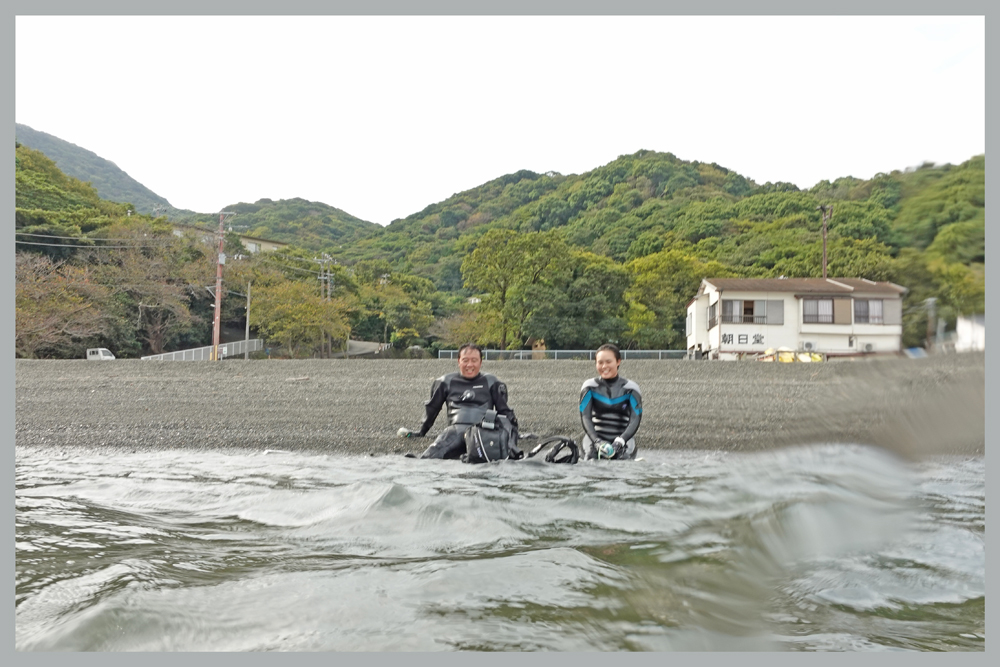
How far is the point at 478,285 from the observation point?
3466 centimetres

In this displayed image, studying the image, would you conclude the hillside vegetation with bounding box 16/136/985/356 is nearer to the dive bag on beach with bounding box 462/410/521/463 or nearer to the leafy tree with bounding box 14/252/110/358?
the leafy tree with bounding box 14/252/110/358

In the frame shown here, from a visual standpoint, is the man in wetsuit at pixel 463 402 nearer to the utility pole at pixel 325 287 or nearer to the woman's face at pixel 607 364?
the woman's face at pixel 607 364

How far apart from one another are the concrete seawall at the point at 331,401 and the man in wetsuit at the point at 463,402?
138 centimetres

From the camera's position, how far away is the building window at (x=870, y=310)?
1.33m

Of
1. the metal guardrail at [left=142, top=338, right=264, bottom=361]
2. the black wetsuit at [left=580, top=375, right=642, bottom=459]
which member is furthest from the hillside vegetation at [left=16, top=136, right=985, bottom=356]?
the black wetsuit at [left=580, top=375, right=642, bottom=459]

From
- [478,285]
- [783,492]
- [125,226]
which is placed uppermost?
[125,226]

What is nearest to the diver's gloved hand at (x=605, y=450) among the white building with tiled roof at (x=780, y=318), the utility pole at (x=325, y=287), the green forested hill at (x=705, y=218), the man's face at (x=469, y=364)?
the man's face at (x=469, y=364)

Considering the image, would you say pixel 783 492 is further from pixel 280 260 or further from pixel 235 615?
pixel 280 260

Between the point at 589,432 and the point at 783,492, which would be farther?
the point at 589,432

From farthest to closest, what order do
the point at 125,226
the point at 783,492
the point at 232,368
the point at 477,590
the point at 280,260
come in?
1. the point at 280,260
2. the point at 125,226
3. the point at 232,368
4. the point at 477,590
5. the point at 783,492

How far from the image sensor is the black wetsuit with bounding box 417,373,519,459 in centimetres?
694

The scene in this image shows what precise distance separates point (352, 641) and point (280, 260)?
43.6 m

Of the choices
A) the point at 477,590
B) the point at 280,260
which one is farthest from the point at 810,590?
the point at 280,260

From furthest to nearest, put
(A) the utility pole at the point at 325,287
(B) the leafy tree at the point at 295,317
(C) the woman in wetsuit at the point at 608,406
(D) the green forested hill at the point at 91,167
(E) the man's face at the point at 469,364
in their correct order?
(D) the green forested hill at the point at 91,167
(A) the utility pole at the point at 325,287
(B) the leafy tree at the point at 295,317
(E) the man's face at the point at 469,364
(C) the woman in wetsuit at the point at 608,406
